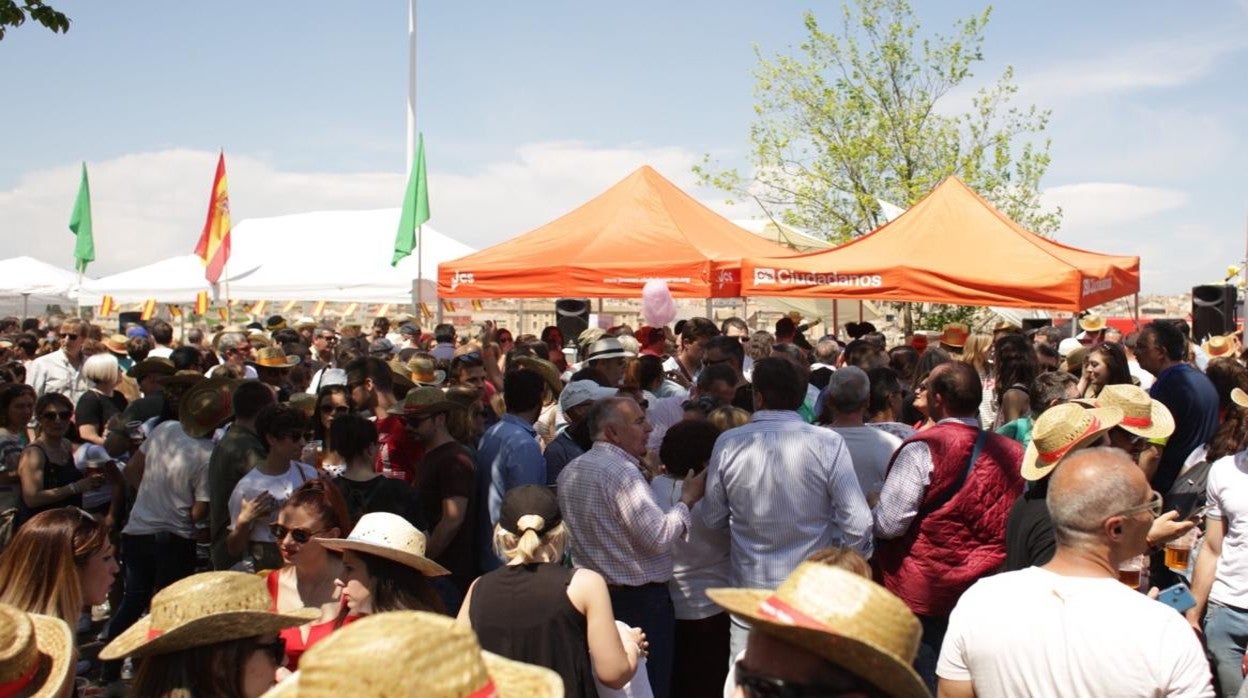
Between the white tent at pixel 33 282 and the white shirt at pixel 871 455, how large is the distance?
22554 mm

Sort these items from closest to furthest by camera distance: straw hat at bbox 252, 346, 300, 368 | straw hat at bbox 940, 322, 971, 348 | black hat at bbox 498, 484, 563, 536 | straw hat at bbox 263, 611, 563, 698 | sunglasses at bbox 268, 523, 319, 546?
straw hat at bbox 263, 611, 563, 698 < black hat at bbox 498, 484, 563, 536 < sunglasses at bbox 268, 523, 319, 546 < straw hat at bbox 252, 346, 300, 368 < straw hat at bbox 940, 322, 971, 348

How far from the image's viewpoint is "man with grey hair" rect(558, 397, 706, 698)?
433 cm

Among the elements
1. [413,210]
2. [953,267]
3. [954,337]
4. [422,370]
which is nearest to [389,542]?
[422,370]

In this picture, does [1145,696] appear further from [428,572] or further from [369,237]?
[369,237]

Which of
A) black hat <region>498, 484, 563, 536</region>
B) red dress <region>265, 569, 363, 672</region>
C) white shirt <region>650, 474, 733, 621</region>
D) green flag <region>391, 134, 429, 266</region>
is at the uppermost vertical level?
green flag <region>391, 134, 429, 266</region>

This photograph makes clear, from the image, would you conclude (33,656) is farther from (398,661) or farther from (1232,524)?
(1232,524)

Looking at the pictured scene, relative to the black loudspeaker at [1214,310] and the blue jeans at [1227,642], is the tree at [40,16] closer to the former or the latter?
the blue jeans at [1227,642]

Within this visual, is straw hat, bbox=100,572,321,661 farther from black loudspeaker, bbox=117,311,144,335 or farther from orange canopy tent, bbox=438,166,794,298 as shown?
→ black loudspeaker, bbox=117,311,144,335

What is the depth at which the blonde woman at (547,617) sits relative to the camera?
3391mm

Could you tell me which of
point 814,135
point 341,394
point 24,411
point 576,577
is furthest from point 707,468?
point 814,135

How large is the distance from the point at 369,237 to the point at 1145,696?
18.6 metres

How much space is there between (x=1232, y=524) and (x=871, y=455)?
4.86ft

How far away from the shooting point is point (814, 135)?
75.3ft

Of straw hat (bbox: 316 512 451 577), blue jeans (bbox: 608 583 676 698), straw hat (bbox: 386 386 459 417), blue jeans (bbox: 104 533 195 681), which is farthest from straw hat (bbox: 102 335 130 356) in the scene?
straw hat (bbox: 316 512 451 577)
